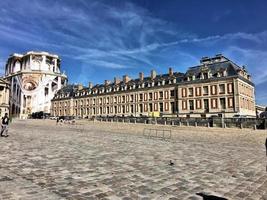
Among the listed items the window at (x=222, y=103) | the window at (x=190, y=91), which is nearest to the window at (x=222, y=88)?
the window at (x=222, y=103)

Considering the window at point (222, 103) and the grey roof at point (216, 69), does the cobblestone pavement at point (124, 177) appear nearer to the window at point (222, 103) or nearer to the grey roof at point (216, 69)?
the window at point (222, 103)

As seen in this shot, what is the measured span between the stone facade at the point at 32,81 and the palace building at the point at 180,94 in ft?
98.7

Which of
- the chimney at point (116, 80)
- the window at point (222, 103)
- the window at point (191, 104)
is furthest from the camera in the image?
the chimney at point (116, 80)

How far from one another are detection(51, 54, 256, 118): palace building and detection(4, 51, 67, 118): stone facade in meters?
30.1

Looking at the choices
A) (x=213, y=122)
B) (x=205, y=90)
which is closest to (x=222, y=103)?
(x=205, y=90)

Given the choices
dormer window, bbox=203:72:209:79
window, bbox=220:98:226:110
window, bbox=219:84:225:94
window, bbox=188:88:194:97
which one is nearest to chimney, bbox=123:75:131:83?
window, bbox=188:88:194:97

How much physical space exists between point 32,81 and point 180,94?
247 feet

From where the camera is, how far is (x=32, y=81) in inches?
4156

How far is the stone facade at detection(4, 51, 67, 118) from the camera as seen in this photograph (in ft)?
326

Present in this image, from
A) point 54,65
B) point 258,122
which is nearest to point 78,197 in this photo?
point 258,122

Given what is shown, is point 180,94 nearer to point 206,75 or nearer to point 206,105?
point 206,105

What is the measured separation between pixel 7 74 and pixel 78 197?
127 m

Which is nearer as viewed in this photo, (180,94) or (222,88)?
(222,88)

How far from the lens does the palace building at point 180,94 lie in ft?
150
